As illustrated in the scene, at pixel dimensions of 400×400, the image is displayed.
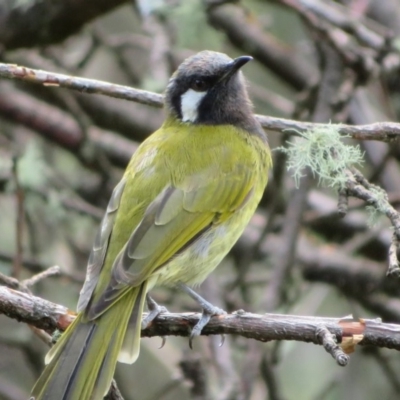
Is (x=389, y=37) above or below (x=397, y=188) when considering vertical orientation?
above

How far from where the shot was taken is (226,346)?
5.13 metres

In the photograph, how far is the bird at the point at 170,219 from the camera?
3.41m

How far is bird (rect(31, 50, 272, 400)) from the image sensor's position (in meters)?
3.41

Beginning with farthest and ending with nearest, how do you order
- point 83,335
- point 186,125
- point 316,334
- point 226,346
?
point 226,346 < point 186,125 < point 83,335 < point 316,334

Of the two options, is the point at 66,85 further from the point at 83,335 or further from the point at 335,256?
the point at 335,256

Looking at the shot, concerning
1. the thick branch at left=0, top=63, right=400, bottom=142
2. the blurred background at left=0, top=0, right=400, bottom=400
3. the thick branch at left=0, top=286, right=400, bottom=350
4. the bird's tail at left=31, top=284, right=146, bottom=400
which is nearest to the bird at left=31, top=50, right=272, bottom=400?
the bird's tail at left=31, top=284, right=146, bottom=400

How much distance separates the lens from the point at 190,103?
15.3 ft

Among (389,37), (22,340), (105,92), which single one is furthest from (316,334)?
(22,340)

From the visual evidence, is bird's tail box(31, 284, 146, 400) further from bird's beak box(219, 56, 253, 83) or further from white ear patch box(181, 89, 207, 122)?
bird's beak box(219, 56, 253, 83)

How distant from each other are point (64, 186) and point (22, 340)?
46.1 inches

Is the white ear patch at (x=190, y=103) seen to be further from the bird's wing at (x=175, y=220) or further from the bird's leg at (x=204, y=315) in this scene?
the bird's leg at (x=204, y=315)

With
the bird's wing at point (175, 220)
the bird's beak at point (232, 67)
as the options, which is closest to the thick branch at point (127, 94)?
the bird's wing at point (175, 220)

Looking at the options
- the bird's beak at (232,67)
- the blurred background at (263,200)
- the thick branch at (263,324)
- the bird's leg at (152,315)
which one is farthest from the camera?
the blurred background at (263,200)

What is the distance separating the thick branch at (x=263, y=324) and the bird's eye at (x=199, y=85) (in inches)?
63.3
